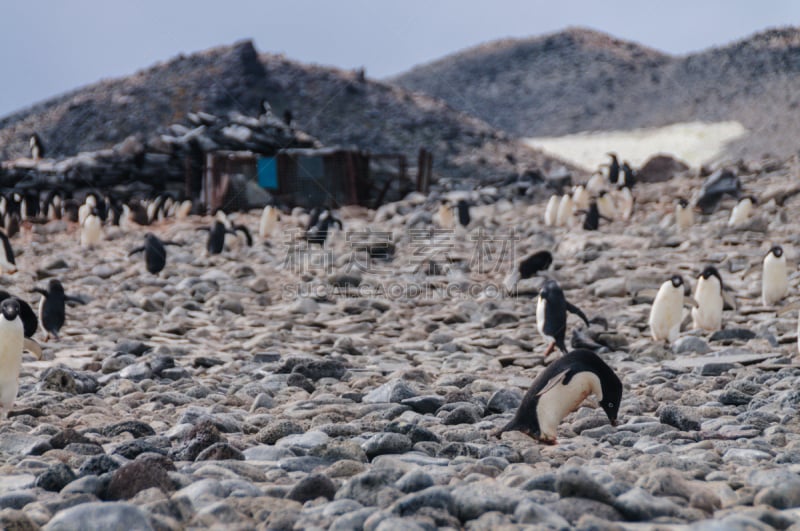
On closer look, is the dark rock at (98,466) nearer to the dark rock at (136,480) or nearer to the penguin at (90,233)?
the dark rock at (136,480)

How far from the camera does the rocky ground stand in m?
2.40

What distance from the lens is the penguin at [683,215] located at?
11.6m

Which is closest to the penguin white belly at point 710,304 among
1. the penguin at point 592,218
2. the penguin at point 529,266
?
the penguin at point 529,266

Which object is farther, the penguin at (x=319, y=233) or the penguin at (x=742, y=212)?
the penguin at (x=319, y=233)

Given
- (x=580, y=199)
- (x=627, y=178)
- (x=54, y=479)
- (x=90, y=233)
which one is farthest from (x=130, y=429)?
(x=627, y=178)

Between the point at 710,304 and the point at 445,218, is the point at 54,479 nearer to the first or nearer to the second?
the point at 710,304

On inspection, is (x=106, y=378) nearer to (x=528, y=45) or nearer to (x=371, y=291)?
(x=371, y=291)

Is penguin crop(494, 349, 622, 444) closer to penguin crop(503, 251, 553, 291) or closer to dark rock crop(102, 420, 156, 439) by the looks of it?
dark rock crop(102, 420, 156, 439)

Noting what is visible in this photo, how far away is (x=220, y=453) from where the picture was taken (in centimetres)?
308

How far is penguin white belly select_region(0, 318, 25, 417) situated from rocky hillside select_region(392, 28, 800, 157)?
27.9 metres

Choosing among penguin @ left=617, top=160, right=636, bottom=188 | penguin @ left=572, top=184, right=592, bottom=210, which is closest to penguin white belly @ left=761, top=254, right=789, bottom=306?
penguin @ left=572, top=184, right=592, bottom=210

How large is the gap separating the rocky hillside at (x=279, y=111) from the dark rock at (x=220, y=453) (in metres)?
24.0

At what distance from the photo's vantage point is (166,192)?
1964 centimetres

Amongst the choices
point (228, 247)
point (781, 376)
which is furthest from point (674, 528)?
point (228, 247)
